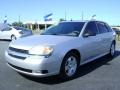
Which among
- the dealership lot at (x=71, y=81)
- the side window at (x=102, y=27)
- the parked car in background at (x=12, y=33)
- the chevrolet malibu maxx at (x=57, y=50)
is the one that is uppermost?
the side window at (x=102, y=27)

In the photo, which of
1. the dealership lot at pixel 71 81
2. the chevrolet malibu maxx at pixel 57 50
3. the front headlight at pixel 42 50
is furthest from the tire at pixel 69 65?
the front headlight at pixel 42 50

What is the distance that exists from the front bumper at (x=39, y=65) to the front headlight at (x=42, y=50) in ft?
0.33

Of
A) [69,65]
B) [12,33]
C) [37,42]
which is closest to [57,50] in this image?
[37,42]

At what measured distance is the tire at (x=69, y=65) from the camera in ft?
21.6

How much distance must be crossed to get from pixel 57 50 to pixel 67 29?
69.8 inches

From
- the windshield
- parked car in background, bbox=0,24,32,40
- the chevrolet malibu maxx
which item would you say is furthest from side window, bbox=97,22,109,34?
parked car in background, bbox=0,24,32,40

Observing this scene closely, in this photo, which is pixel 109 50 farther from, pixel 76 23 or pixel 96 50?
pixel 76 23

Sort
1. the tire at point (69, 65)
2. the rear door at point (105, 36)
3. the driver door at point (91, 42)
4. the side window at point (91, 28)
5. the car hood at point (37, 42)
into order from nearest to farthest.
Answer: the car hood at point (37, 42) → the tire at point (69, 65) → the driver door at point (91, 42) → the side window at point (91, 28) → the rear door at point (105, 36)

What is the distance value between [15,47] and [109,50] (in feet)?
15.8

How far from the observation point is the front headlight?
19.9 feet

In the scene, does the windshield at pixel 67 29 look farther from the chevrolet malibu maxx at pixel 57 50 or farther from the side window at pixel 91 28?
the side window at pixel 91 28

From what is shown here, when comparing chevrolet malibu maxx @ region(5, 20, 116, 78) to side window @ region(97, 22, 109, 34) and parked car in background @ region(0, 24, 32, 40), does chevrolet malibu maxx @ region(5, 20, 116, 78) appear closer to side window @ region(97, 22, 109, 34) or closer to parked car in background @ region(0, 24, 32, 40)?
side window @ region(97, 22, 109, 34)

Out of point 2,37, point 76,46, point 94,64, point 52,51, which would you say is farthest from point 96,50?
point 2,37

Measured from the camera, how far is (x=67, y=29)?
7.89 m
